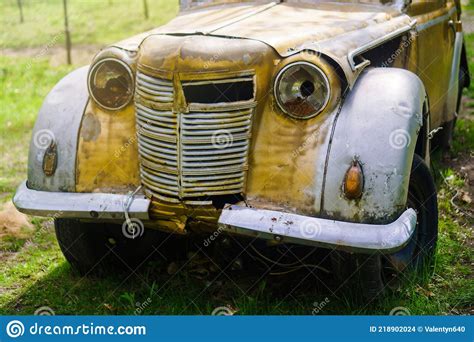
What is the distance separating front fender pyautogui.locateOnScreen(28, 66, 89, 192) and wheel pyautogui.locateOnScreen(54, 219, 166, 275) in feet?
1.16

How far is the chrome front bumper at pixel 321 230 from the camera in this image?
3.20 metres

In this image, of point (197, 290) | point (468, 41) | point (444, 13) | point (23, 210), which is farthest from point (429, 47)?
point (468, 41)

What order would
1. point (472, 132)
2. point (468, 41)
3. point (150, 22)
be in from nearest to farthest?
point (472, 132) → point (468, 41) → point (150, 22)

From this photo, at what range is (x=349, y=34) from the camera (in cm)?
398

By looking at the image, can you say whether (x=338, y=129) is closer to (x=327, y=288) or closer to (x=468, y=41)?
(x=327, y=288)

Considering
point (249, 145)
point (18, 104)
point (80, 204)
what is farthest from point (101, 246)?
point (18, 104)

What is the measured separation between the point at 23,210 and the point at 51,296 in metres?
0.65
